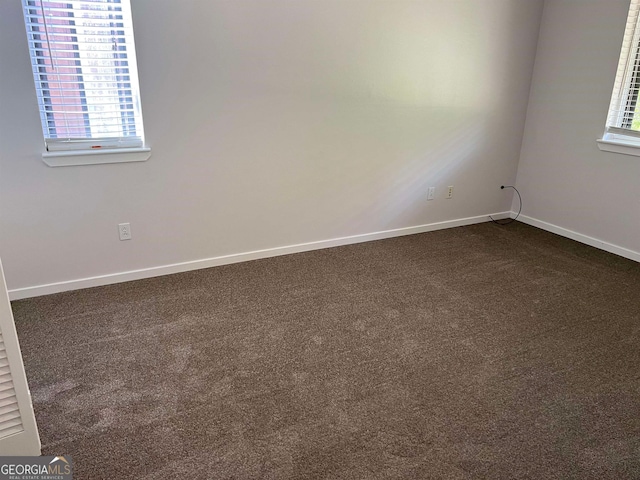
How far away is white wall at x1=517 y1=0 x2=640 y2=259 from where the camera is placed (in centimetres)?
366

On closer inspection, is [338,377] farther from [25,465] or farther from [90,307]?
[90,307]

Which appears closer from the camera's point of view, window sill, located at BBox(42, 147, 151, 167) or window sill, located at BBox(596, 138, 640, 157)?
window sill, located at BBox(42, 147, 151, 167)

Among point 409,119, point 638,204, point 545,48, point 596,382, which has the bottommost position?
point 596,382

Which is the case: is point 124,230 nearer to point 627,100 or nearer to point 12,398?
point 12,398

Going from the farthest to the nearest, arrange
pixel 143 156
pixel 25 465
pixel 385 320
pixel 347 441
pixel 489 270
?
pixel 489 270
pixel 143 156
pixel 385 320
pixel 347 441
pixel 25 465

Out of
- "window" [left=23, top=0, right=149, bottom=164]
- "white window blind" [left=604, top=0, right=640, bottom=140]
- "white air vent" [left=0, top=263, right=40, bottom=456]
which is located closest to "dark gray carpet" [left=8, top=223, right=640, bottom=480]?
"white air vent" [left=0, top=263, right=40, bottom=456]

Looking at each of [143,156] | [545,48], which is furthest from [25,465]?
[545,48]

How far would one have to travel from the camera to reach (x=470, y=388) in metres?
2.20

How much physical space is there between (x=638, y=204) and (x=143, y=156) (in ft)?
11.9

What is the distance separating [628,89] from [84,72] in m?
3.85

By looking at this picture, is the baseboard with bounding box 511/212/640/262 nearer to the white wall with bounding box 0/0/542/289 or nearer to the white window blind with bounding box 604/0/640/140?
the white wall with bounding box 0/0/542/289

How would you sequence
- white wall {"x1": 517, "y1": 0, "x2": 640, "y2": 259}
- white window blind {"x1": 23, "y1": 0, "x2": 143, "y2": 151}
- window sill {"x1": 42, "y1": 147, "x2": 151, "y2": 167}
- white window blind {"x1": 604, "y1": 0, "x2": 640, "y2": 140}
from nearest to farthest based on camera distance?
white window blind {"x1": 23, "y1": 0, "x2": 143, "y2": 151} → window sill {"x1": 42, "y1": 147, "x2": 151, "y2": 167} → white window blind {"x1": 604, "y1": 0, "x2": 640, "y2": 140} → white wall {"x1": 517, "y1": 0, "x2": 640, "y2": 259}

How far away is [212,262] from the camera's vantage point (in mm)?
3432

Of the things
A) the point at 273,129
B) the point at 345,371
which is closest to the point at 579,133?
the point at 273,129
